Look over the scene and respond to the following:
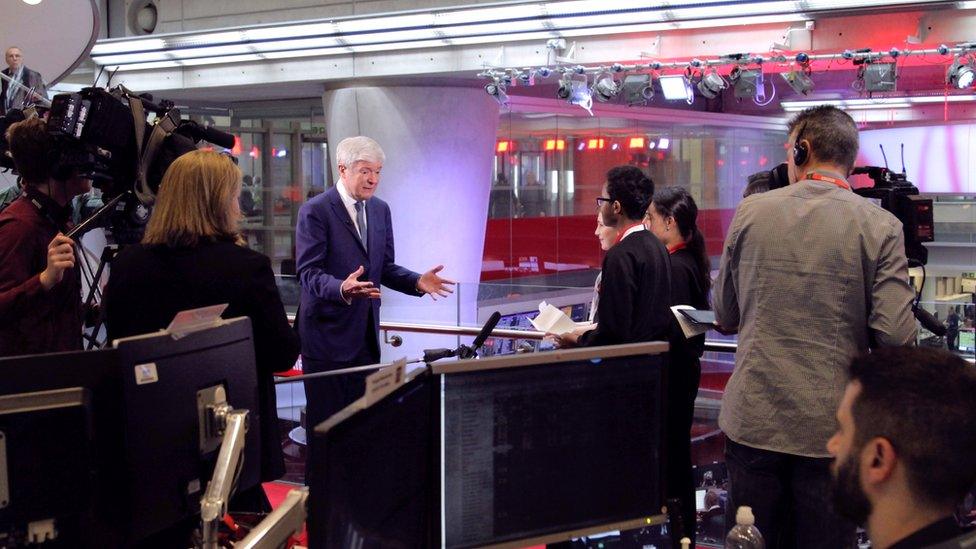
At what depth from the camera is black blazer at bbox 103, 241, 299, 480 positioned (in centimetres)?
251

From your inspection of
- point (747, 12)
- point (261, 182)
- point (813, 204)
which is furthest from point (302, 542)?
point (261, 182)

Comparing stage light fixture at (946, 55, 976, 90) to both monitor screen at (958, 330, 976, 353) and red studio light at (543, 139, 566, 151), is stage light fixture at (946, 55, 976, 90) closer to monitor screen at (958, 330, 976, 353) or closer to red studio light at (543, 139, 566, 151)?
monitor screen at (958, 330, 976, 353)

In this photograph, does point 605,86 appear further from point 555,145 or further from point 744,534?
→ point 744,534

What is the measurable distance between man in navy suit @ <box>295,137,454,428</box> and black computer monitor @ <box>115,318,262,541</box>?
211cm

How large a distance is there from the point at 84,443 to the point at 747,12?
6.33 m

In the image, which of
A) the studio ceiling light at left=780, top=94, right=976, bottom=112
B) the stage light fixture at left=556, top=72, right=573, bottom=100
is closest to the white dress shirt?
the stage light fixture at left=556, top=72, right=573, bottom=100

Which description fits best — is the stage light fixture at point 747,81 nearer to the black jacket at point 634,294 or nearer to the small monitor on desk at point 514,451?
the black jacket at point 634,294

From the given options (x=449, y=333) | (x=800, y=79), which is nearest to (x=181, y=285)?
(x=449, y=333)

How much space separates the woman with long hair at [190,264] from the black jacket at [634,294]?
3.46 ft

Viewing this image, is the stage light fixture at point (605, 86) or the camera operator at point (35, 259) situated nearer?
the camera operator at point (35, 259)

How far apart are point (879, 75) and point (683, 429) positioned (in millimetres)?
5180

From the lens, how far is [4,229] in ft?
9.92

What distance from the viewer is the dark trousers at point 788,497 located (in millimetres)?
2650

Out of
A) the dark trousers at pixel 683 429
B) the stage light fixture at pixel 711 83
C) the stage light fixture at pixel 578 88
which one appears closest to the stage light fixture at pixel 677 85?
the stage light fixture at pixel 711 83
